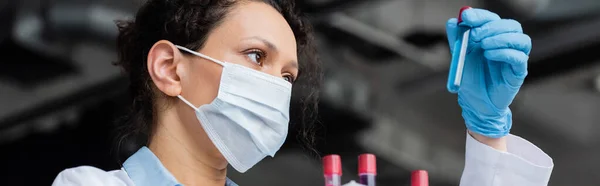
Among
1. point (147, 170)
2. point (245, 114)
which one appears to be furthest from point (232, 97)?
point (147, 170)

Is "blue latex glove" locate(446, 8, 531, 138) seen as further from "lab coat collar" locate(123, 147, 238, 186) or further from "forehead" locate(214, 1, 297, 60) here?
"lab coat collar" locate(123, 147, 238, 186)

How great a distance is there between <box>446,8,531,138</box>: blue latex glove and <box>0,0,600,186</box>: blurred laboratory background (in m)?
0.55

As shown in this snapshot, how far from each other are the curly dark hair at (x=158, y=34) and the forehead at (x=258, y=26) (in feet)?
0.07

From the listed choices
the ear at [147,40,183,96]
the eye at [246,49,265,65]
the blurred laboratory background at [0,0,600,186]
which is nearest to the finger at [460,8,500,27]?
the eye at [246,49,265,65]

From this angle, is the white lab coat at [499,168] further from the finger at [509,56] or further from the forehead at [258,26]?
the forehead at [258,26]

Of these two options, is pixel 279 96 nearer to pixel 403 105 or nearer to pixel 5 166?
pixel 5 166

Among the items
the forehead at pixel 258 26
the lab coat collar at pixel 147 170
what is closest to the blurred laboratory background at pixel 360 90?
the forehead at pixel 258 26

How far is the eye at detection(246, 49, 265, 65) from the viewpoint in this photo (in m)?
1.50

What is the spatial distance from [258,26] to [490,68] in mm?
420

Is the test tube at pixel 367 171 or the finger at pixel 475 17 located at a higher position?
the finger at pixel 475 17

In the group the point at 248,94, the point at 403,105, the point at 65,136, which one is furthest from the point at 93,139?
the point at 248,94

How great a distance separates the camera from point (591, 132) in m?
5.93

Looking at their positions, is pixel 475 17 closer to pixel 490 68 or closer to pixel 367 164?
pixel 490 68

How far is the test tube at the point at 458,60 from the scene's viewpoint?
1295 mm
